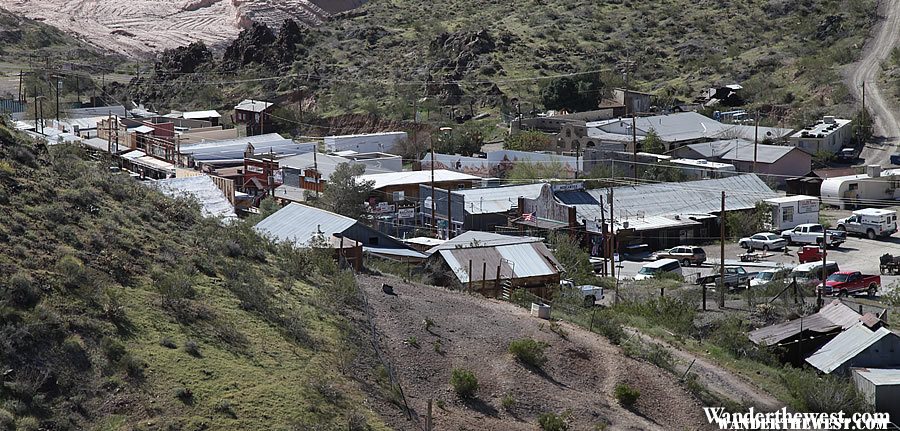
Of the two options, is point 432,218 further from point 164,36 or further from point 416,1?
point 164,36

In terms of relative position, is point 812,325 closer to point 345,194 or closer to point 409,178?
point 345,194

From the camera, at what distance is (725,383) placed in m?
21.6

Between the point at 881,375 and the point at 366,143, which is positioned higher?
the point at 366,143

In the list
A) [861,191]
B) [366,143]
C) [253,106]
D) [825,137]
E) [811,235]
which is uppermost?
[253,106]

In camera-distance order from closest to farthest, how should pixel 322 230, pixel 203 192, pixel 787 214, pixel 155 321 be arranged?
pixel 155 321
pixel 322 230
pixel 203 192
pixel 787 214

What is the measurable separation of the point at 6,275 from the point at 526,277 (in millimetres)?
12692

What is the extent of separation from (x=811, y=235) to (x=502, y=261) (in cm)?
1637

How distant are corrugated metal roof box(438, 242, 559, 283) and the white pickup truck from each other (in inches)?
573

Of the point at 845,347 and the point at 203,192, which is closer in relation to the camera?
the point at 845,347

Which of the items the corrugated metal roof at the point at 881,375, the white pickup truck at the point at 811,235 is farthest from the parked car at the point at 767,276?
the corrugated metal roof at the point at 881,375

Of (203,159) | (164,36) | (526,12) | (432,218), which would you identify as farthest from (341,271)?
(164,36)

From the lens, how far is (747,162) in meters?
53.6

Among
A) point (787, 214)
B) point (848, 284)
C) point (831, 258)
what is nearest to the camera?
point (848, 284)

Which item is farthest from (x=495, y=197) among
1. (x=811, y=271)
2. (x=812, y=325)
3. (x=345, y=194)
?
(x=812, y=325)
